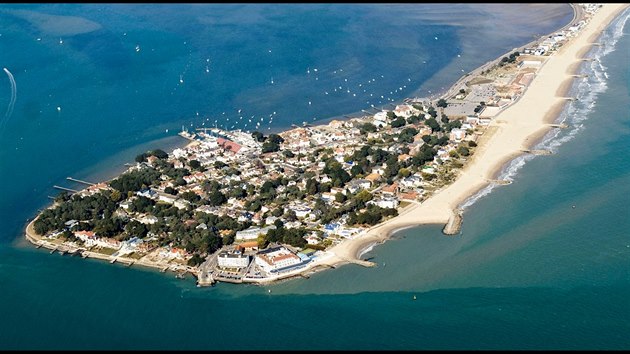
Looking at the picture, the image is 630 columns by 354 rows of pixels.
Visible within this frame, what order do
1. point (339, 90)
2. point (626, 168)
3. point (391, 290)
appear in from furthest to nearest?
point (339, 90) → point (626, 168) → point (391, 290)

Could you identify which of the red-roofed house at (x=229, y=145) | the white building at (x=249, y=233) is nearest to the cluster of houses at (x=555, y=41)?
the red-roofed house at (x=229, y=145)

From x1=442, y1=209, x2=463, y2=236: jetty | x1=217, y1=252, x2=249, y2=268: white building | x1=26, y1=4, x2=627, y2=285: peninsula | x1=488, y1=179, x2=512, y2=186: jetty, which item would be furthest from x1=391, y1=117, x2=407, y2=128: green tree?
x1=217, y1=252, x2=249, y2=268: white building

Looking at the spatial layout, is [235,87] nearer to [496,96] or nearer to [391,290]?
[496,96]

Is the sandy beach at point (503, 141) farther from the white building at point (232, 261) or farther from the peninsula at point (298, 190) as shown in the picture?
the white building at point (232, 261)

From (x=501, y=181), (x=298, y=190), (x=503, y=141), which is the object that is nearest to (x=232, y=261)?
(x=298, y=190)

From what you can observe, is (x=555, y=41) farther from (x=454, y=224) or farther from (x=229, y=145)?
(x=454, y=224)

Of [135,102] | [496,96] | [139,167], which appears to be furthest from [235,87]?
[496,96]

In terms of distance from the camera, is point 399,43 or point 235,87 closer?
point 235,87
